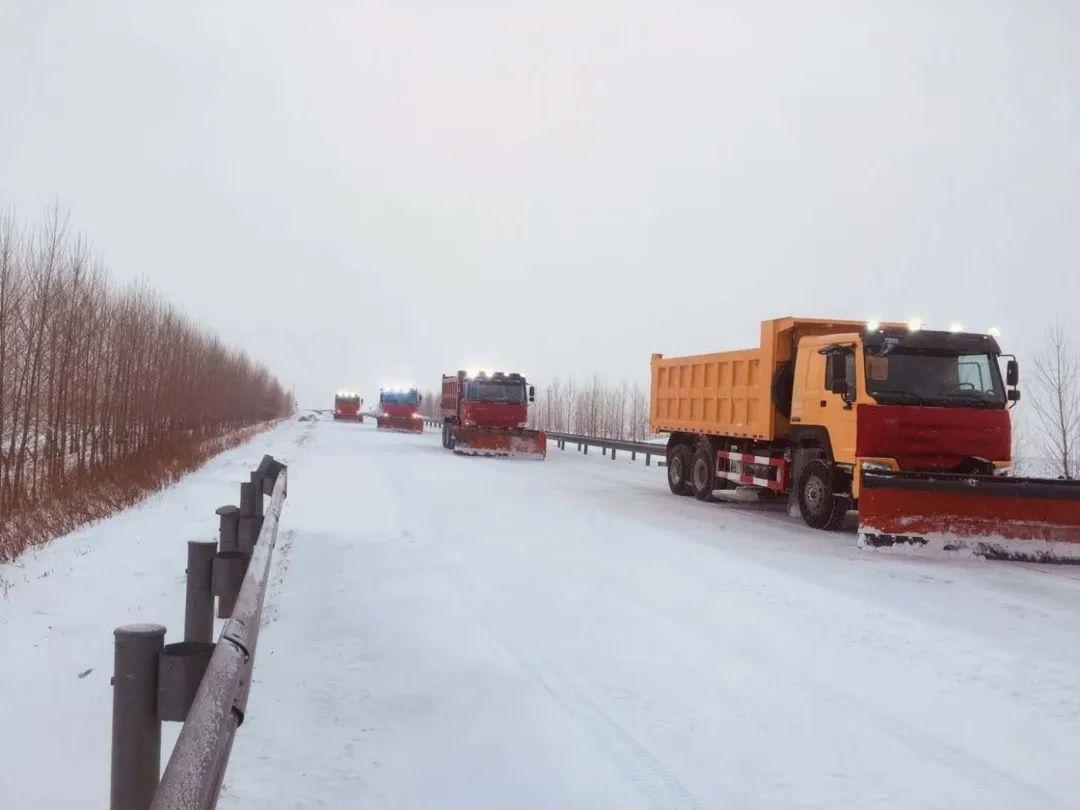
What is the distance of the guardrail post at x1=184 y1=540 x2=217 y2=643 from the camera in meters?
3.80

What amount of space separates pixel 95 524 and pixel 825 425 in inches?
399

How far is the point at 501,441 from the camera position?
2703cm

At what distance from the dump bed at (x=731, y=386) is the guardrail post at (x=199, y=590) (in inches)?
432

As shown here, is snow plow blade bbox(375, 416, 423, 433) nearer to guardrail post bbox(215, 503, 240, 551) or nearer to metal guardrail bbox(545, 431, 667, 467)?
metal guardrail bbox(545, 431, 667, 467)

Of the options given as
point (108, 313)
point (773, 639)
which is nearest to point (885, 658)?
point (773, 639)

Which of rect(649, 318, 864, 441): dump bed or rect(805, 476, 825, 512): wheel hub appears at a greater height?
rect(649, 318, 864, 441): dump bed

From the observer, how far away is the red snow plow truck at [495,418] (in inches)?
1064

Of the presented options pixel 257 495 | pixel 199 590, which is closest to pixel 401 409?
pixel 257 495

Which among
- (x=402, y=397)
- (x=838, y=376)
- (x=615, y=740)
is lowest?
(x=615, y=740)

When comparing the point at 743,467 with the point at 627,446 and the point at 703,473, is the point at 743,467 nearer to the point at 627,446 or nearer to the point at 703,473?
the point at 703,473

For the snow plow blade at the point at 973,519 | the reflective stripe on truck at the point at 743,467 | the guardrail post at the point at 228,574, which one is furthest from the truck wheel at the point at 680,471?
the guardrail post at the point at 228,574

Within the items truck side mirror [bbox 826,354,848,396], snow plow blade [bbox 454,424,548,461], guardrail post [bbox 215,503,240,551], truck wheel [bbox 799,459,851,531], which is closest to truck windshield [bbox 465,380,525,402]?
snow plow blade [bbox 454,424,548,461]

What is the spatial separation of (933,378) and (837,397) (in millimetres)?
1218

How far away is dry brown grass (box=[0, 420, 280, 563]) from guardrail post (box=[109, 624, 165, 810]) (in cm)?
918
